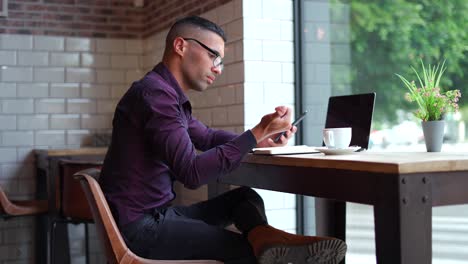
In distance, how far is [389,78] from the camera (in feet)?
10.3

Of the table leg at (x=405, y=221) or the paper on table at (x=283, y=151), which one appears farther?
the paper on table at (x=283, y=151)

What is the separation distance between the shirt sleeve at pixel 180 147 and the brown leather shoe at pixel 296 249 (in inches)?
10.9

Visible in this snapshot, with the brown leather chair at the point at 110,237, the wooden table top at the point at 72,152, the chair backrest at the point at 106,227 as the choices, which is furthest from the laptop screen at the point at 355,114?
the wooden table top at the point at 72,152

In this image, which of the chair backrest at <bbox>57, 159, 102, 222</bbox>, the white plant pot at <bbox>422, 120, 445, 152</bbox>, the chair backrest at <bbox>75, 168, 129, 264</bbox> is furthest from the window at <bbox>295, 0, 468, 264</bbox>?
the chair backrest at <bbox>75, 168, 129, 264</bbox>

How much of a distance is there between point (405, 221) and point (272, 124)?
2.18 feet

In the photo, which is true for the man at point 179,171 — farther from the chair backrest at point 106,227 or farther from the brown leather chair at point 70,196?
the brown leather chair at point 70,196

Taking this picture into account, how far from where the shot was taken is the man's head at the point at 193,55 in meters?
2.48

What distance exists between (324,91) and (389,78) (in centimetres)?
51

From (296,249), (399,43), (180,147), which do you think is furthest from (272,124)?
(399,43)

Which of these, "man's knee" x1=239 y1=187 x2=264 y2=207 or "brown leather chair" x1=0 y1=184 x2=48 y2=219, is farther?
"brown leather chair" x1=0 y1=184 x2=48 y2=219

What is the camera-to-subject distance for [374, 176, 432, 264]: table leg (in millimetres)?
1736

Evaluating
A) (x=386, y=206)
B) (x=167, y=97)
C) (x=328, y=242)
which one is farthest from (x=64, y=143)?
(x=386, y=206)

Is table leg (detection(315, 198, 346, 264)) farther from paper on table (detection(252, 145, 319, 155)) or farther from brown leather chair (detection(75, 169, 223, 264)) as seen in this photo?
brown leather chair (detection(75, 169, 223, 264))

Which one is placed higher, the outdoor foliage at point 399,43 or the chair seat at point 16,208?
the outdoor foliage at point 399,43
